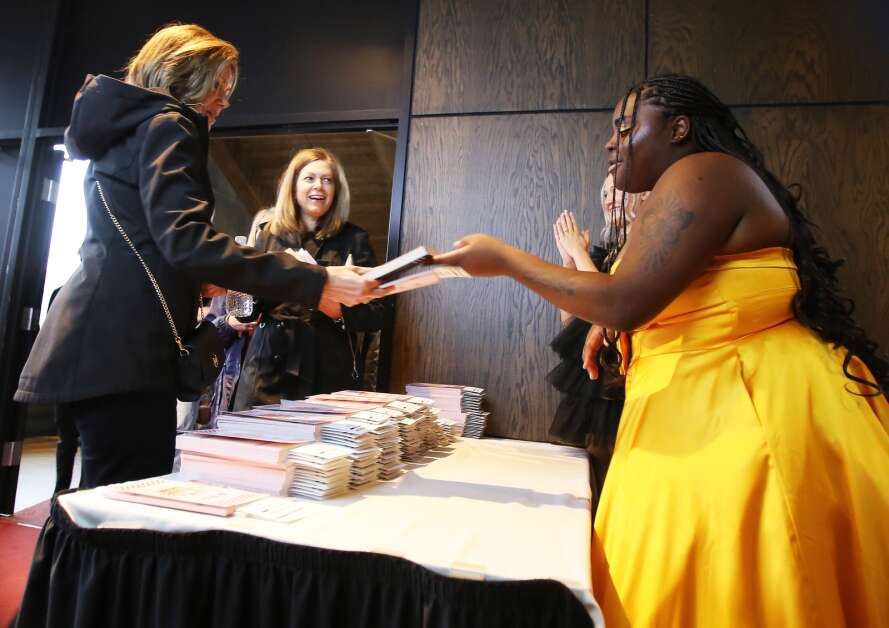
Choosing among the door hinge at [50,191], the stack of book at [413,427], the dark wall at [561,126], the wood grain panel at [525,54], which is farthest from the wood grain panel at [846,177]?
the door hinge at [50,191]

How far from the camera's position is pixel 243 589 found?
2.39ft

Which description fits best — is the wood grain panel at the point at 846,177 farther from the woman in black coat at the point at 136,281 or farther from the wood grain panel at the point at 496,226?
the woman in black coat at the point at 136,281

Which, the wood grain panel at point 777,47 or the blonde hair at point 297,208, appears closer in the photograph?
the wood grain panel at point 777,47

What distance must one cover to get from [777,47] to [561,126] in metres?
0.94

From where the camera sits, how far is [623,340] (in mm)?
1161

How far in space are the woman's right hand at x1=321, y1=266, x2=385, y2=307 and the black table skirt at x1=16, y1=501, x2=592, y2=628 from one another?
24.6 inches

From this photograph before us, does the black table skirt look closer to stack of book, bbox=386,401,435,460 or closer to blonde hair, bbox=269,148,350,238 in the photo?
stack of book, bbox=386,401,435,460

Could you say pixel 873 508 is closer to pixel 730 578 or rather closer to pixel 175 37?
pixel 730 578

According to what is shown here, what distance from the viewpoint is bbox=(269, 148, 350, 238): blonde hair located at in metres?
2.39

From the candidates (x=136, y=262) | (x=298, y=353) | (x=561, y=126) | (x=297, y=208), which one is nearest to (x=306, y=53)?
(x=297, y=208)

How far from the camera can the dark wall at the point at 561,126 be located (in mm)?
2209

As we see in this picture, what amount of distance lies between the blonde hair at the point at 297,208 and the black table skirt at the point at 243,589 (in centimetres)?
172

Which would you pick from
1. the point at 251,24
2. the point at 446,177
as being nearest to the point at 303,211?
the point at 446,177

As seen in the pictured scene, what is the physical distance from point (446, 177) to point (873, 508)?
208 cm
